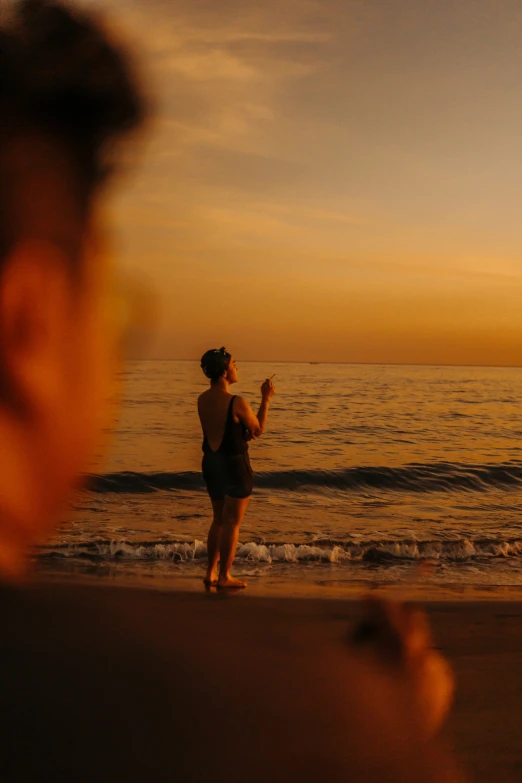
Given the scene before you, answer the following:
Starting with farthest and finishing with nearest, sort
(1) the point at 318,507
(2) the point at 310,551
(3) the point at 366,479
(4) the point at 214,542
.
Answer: (3) the point at 366,479, (1) the point at 318,507, (2) the point at 310,551, (4) the point at 214,542

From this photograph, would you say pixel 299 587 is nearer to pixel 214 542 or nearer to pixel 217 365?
pixel 214 542

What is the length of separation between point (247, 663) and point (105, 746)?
11.2 inches

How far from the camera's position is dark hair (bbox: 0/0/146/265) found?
0.52 meters

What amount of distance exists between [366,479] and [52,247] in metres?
15.5

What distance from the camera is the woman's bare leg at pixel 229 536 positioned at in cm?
679

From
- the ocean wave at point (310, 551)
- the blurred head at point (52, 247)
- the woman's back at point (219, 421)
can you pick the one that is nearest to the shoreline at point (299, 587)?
the ocean wave at point (310, 551)

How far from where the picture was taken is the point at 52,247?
52 centimetres

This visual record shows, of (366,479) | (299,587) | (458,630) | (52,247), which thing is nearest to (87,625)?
(52,247)

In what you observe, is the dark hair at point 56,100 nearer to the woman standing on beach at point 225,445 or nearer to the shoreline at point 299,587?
the woman standing on beach at point 225,445

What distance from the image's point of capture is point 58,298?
0.52 m

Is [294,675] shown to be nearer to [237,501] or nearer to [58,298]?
[58,298]

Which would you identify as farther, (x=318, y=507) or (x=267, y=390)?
(x=318, y=507)

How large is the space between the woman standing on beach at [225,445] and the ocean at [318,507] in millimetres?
681

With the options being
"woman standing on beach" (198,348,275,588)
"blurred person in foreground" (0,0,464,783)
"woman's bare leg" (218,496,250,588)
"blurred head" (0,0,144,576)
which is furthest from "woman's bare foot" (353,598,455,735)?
"woman's bare leg" (218,496,250,588)
